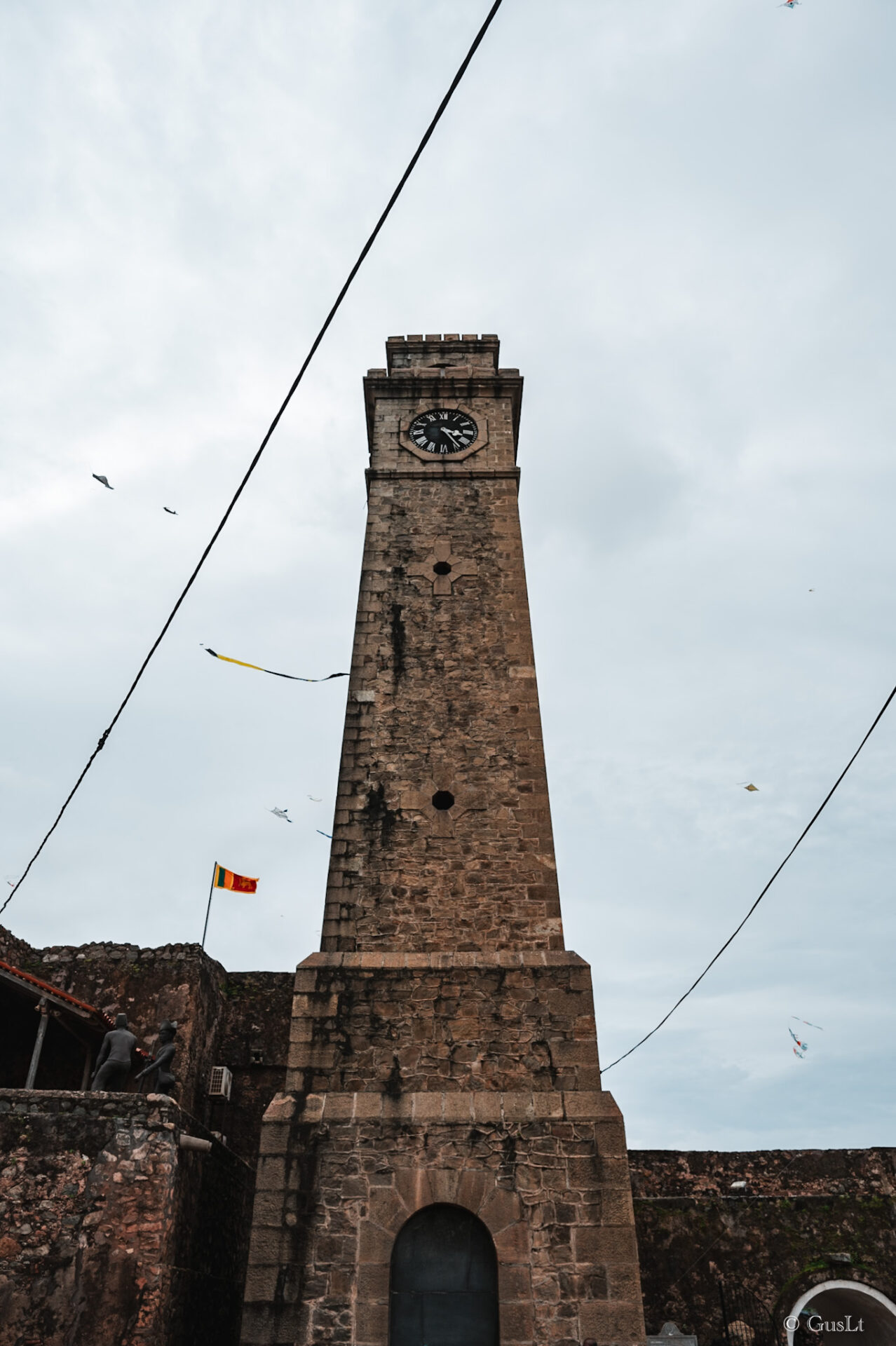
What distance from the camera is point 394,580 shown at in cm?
1280

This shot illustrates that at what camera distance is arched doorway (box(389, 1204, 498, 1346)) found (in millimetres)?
8062

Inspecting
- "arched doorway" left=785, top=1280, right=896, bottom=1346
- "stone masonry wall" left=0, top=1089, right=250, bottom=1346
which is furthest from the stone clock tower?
"arched doorway" left=785, top=1280, right=896, bottom=1346

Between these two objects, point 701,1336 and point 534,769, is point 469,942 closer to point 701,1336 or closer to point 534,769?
point 534,769

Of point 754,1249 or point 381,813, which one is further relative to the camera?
point 754,1249

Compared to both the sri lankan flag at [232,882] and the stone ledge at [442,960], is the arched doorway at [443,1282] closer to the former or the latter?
the stone ledge at [442,960]

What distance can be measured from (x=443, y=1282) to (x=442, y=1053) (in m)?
1.94

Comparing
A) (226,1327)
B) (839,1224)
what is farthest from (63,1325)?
(839,1224)

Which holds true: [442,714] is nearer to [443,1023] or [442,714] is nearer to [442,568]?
[442,568]

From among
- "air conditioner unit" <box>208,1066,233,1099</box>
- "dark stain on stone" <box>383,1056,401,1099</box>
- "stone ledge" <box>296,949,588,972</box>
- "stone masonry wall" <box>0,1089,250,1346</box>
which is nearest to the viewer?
"stone masonry wall" <box>0,1089,250,1346</box>

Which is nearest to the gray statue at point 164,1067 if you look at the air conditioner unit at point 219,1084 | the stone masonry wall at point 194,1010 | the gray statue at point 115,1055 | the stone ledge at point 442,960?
the gray statue at point 115,1055

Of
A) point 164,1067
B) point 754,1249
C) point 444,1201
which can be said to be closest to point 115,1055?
point 164,1067

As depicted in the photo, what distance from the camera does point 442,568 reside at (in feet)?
42.7

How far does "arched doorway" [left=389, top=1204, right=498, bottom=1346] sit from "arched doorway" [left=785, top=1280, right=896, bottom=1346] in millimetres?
6380

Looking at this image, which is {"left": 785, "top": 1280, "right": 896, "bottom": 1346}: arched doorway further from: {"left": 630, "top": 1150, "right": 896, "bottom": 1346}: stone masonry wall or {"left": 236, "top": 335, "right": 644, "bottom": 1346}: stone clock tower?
{"left": 236, "top": 335, "right": 644, "bottom": 1346}: stone clock tower
